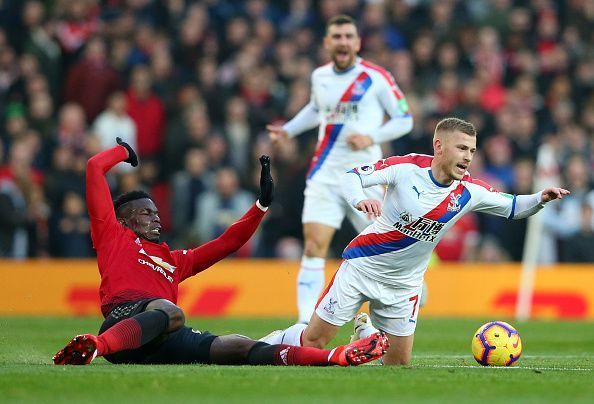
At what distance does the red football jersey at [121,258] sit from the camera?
29.2 ft

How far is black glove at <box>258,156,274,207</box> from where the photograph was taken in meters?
9.12

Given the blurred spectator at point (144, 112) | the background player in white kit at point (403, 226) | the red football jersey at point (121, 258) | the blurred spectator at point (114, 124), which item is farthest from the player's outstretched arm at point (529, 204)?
the blurred spectator at point (144, 112)

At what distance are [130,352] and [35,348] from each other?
2.24 m

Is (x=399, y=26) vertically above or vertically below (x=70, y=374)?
above

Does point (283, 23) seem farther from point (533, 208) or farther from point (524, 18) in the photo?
point (533, 208)

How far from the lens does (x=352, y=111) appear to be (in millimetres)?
12023

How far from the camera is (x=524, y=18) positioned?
21281mm

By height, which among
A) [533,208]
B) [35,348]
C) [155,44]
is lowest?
[35,348]

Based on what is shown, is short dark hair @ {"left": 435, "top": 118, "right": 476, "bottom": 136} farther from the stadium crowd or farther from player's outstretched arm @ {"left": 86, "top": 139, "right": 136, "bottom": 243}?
the stadium crowd

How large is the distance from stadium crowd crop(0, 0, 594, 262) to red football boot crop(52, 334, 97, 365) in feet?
28.6

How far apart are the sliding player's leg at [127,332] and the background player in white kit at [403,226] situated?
1.33 metres

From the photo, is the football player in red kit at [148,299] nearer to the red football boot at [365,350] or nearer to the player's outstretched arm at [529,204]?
the red football boot at [365,350]

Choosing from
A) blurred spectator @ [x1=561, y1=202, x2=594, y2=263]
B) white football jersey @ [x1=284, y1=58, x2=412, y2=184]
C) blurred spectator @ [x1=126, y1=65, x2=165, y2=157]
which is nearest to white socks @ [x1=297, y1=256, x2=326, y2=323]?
white football jersey @ [x1=284, y1=58, x2=412, y2=184]

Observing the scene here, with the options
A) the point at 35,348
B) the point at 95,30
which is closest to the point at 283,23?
the point at 95,30
